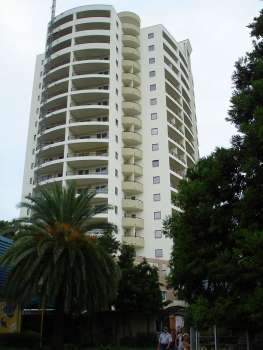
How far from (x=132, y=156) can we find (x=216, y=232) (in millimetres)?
50125

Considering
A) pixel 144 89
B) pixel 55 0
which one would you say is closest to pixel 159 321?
pixel 144 89

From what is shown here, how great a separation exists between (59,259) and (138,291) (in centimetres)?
1216

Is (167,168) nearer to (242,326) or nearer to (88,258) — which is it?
(88,258)

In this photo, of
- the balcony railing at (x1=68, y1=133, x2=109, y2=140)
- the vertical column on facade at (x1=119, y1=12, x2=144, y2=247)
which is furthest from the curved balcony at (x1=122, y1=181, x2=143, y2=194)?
the balcony railing at (x1=68, y1=133, x2=109, y2=140)

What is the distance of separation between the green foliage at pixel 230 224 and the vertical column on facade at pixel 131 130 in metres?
43.1

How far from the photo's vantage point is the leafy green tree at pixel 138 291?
3600 centimetres

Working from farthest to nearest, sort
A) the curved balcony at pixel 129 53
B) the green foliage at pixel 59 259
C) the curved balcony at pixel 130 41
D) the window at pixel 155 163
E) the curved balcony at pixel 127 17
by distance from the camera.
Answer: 1. the curved balcony at pixel 127 17
2. the curved balcony at pixel 130 41
3. the curved balcony at pixel 129 53
4. the window at pixel 155 163
5. the green foliage at pixel 59 259

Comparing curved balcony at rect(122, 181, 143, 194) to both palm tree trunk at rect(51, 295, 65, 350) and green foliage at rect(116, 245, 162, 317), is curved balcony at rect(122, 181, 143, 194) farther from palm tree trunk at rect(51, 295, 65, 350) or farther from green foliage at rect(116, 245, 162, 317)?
palm tree trunk at rect(51, 295, 65, 350)

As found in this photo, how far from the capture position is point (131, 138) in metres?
66.0

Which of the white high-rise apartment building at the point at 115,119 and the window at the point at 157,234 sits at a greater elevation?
the white high-rise apartment building at the point at 115,119

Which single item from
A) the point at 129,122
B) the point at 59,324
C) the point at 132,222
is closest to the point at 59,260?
the point at 59,324

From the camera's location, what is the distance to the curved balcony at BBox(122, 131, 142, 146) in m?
66.1

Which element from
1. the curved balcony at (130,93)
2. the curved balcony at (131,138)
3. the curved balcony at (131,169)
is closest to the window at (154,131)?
the curved balcony at (131,138)

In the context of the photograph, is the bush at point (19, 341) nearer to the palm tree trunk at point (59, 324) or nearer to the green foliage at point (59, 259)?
the palm tree trunk at point (59, 324)
